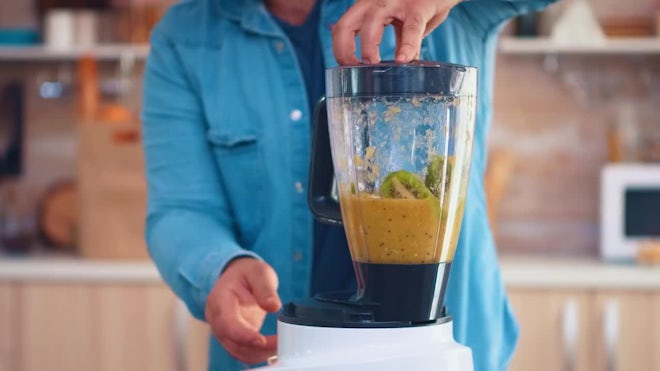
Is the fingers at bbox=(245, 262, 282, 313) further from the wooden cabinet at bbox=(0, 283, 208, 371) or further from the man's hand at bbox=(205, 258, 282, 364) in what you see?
the wooden cabinet at bbox=(0, 283, 208, 371)

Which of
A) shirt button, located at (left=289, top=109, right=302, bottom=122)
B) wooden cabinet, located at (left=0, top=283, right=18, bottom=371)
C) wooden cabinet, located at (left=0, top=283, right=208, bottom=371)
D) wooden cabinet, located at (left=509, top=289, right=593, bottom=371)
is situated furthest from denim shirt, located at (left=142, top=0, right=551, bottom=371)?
wooden cabinet, located at (left=0, top=283, right=18, bottom=371)

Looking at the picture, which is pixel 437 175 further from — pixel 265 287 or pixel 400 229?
pixel 265 287

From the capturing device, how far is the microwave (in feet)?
9.98

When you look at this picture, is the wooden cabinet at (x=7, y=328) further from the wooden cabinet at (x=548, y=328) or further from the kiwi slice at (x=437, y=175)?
the kiwi slice at (x=437, y=175)

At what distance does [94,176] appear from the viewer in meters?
3.10

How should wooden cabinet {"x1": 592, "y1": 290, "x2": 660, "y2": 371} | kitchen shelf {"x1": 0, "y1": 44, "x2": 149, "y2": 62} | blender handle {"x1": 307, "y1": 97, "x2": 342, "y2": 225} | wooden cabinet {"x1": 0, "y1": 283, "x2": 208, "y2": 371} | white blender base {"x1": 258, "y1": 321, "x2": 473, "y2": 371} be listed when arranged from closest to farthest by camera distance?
white blender base {"x1": 258, "y1": 321, "x2": 473, "y2": 371} < blender handle {"x1": 307, "y1": 97, "x2": 342, "y2": 225} < wooden cabinet {"x1": 592, "y1": 290, "x2": 660, "y2": 371} < wooden cabinet {"x1": 0, "y1": 283, "x2": 208, "y2": 371} < kitchen shelf {"x1": 0, "y1": 44, "x2": 149, "y2": 62}

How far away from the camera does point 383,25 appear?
0.89 m

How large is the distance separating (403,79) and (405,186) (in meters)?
0.09

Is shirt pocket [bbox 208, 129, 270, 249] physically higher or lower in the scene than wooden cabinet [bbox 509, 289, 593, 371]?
higher

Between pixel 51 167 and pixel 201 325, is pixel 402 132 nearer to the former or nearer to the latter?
pixel 201 325

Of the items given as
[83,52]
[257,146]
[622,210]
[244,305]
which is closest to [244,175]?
[257,146]

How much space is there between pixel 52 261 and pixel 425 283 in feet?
7.76

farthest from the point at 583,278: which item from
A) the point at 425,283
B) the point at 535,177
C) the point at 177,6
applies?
the point at 425,283

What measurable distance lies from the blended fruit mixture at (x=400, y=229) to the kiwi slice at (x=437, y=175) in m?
0.01
